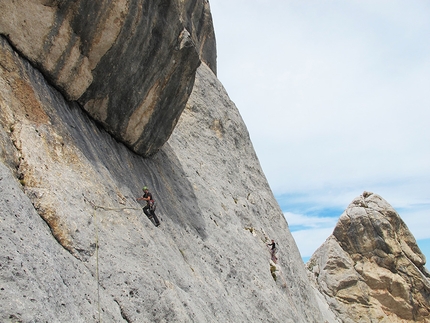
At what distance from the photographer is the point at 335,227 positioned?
4434 centimetres

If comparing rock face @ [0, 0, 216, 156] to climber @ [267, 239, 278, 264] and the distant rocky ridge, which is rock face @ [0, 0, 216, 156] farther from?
climber @ [267, 239, 278, 264]

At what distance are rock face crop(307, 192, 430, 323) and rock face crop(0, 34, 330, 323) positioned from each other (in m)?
19.5

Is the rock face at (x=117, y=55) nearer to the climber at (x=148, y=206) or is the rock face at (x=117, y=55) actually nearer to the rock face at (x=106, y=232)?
the rock face at (x=106, y=232)

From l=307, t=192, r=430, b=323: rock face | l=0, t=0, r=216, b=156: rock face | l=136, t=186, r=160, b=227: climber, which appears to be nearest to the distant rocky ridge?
l=0, t=0, r=216, b=156: rock face

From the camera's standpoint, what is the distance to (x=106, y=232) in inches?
404

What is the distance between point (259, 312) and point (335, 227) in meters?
29.7

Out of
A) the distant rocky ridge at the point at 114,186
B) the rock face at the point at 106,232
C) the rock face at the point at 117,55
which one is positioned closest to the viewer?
the rock face at the point at 106,232

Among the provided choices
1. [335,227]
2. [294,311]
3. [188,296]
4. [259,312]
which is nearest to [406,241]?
[335,227]

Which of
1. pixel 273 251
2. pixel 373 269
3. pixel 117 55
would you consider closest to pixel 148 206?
pixel 117 55

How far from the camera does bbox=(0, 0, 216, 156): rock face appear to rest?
1131 cm

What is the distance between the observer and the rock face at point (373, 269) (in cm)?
3891

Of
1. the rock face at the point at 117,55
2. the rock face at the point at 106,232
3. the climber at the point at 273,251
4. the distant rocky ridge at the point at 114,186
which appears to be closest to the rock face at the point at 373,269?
the distant rocky ridge at the point at 114,186

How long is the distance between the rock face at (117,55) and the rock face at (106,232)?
0.43 metres

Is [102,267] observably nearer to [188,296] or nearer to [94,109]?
[188,296]
